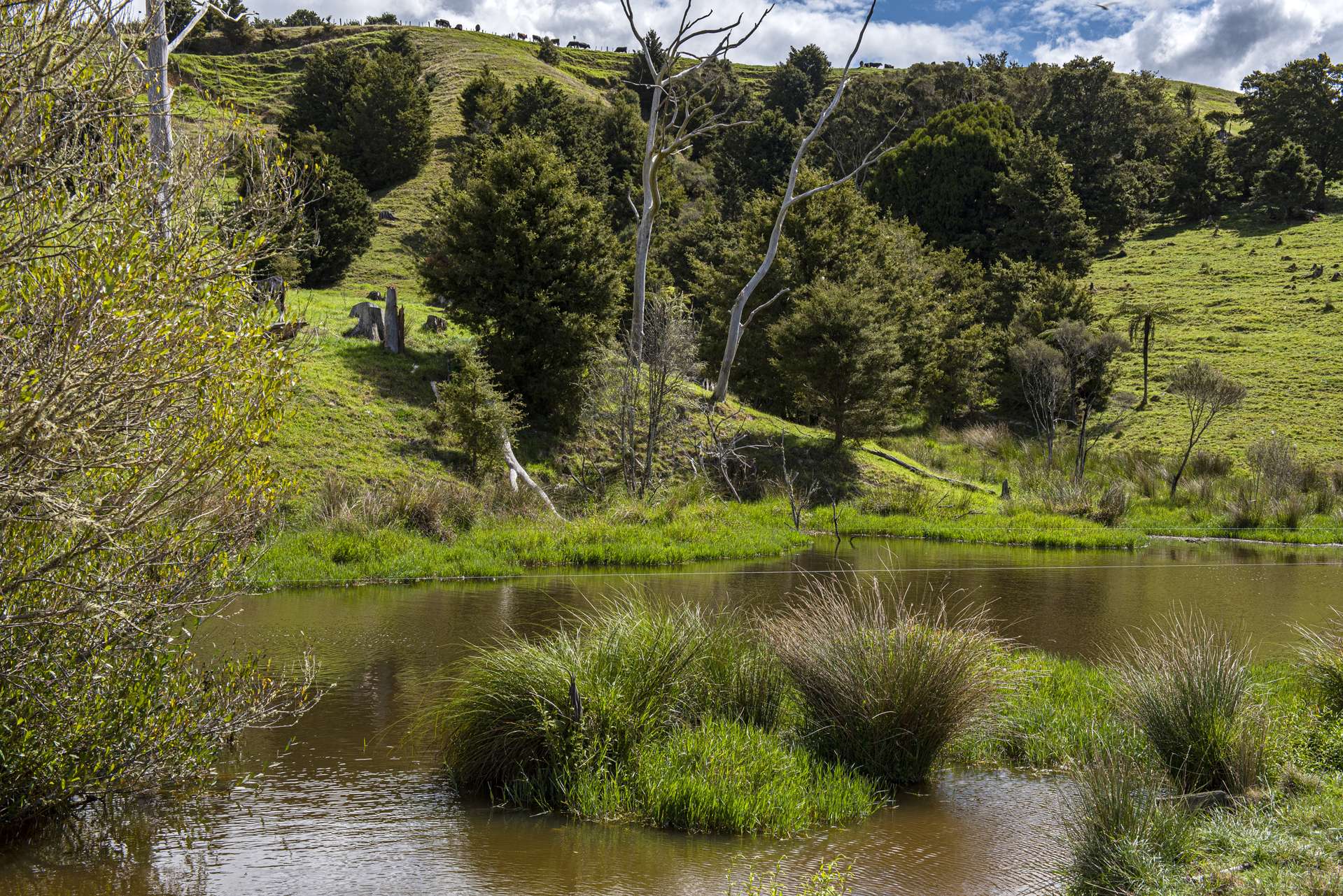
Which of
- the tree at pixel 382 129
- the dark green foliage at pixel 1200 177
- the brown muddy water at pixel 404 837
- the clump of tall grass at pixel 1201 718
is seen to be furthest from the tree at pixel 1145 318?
the clump of tall grass at pixel 1201 718

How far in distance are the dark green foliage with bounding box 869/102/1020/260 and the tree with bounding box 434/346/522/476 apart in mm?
41254

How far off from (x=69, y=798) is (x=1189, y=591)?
55.8 ft

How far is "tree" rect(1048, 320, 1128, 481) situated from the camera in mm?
42781

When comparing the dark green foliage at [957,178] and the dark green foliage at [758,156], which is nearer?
the dark green foliage at [957,178]

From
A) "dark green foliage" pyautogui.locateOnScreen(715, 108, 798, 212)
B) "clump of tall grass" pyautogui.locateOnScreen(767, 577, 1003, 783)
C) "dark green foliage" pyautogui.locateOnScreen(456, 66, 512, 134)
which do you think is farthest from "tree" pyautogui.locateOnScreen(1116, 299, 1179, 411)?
"clump of tall grass" pyautogui.locateOnScreen(767, 577, 1003, 783)

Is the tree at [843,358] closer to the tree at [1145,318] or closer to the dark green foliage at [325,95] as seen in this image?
the tree at [1145,318]

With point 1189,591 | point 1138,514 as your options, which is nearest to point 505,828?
point 1189,591

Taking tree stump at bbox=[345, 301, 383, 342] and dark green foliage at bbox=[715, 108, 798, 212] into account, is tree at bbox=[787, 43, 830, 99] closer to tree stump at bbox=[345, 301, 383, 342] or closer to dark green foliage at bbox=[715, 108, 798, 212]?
dark green foliage at bbox=[715, 108, 798, 212]

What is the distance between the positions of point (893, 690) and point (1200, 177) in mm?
73114

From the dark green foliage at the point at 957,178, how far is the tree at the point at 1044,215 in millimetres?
1793

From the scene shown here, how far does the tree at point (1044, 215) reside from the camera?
57.9 metres

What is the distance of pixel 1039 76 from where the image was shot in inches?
3248

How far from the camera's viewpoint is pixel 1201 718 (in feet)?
25.3

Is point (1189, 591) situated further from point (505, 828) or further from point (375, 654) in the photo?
point (505, 828)
